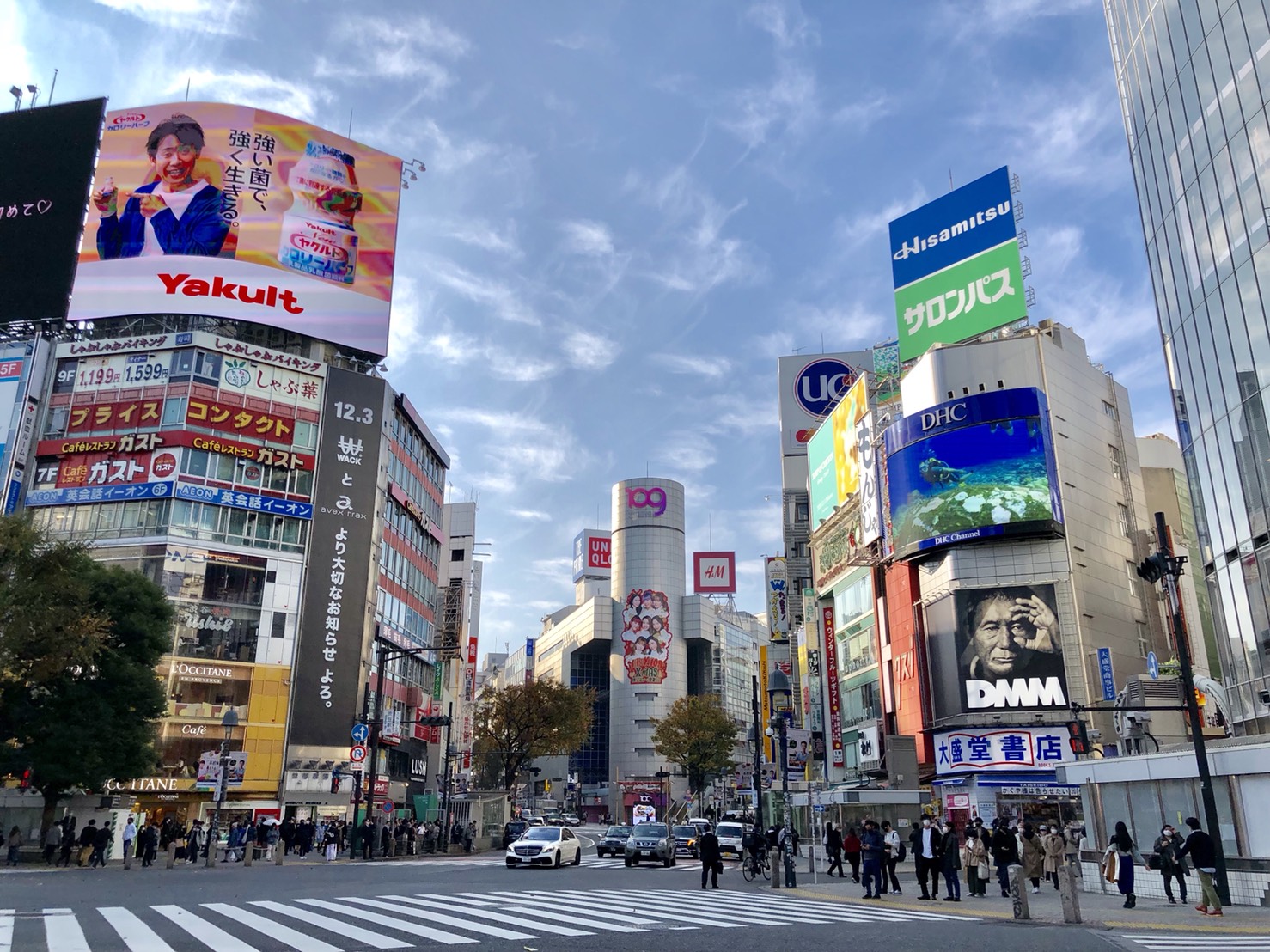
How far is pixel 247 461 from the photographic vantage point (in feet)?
185

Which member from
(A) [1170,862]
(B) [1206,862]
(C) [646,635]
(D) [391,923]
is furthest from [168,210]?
(C) [646,635]

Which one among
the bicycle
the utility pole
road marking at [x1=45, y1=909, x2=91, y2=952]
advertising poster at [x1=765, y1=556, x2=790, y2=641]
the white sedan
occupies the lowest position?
the bicycle

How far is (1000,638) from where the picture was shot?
163 ft

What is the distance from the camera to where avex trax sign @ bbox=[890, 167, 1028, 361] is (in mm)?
56344

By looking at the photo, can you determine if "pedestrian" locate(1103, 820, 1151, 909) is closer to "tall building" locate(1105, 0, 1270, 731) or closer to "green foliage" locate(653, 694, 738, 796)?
"tall building" locate(1105, 0, 1270, 731)

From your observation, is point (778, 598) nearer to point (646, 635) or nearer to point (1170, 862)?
point (646, 635)

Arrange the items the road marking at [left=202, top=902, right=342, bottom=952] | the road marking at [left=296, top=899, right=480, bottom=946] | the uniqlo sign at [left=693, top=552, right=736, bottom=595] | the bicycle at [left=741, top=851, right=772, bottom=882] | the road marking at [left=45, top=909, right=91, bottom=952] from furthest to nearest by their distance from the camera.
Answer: the uniqlo sign at [left=693, top=552, right=736, bottom=595] < the bicycle at [left=741, top=851, right=772, bottom=882] < the road marking at [left=296, top=899, right=480, bottom=946] < the road marking at [left=202, top=902, right=342, bottom=952] < the road marking at [left=45, top=909, right=91, bottom=952]

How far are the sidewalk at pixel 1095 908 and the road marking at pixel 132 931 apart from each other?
45.8ft

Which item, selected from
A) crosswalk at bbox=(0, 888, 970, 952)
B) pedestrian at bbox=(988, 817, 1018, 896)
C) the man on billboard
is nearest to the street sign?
pedestrian at bbox=(988, 817, 1018, 896)

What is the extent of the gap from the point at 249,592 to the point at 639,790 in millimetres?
69888

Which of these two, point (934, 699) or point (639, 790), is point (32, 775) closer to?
point (934, 699)

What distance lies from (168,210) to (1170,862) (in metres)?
62.9

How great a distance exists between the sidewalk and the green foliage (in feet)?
192

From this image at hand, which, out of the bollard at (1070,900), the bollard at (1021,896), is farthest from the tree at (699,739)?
the bollard at (1070,900)
